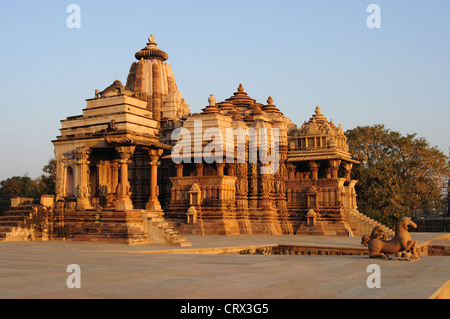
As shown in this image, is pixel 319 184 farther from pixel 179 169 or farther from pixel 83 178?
pixel 83 178

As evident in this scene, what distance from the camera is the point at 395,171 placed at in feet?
151

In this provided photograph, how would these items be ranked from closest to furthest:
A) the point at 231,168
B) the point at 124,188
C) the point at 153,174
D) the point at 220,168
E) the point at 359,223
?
the point at 124,188 → the point at 153,174 → the point at 220,168 → the point at 359,223 → the point at 231,168

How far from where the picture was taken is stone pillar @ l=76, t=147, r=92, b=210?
24.5 meters

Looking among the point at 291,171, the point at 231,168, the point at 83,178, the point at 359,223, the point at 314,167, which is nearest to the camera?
the point at 83,178

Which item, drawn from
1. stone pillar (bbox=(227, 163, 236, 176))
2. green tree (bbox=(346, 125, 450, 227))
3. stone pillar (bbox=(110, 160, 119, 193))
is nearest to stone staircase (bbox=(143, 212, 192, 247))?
stone pillar (bbox=(110, 160, 119, 193))

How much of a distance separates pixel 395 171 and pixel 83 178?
30.6 meters

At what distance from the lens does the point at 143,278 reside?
1017cm

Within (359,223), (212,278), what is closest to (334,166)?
(359,223)

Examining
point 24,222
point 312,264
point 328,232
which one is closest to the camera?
point 312,264

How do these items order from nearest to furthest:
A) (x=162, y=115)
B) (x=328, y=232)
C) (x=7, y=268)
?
1. (x=7, y=268)
2. (x=328, y=232)
3. (x=162, y=115)

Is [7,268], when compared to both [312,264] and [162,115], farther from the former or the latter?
[162,115]

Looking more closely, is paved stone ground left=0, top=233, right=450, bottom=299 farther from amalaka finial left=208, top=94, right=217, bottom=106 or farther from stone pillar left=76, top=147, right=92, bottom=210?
amalaka finial left=208, top=94, right=217, bottom=106
